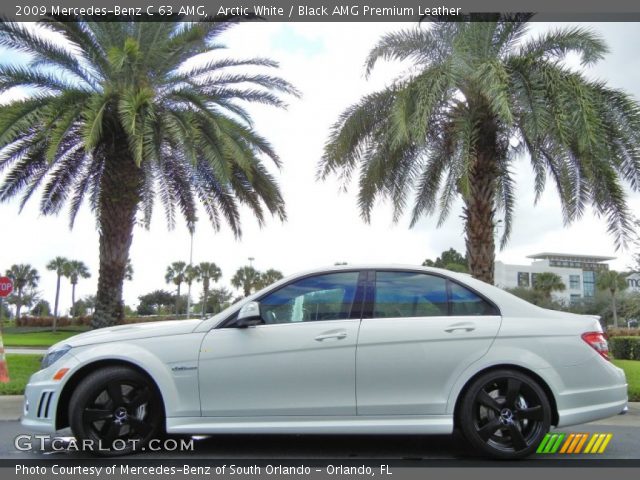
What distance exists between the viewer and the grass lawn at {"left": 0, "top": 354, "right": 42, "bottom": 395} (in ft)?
30.0

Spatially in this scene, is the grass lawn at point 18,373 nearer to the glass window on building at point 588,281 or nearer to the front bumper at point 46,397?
the front bumper at point 46,397

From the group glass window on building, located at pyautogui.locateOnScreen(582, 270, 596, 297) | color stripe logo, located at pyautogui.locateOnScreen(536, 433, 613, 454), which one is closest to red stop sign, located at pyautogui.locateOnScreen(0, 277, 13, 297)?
color stripe logo, located at pyautogui.locateOnScreen(536, 433, 613, 454)

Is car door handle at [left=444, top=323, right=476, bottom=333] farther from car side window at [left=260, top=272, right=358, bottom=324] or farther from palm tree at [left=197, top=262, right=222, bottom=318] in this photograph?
palm tree at [left=197, top=262, right=222, bottom=318]

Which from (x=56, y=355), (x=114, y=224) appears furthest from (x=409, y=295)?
(x=114, y=224)

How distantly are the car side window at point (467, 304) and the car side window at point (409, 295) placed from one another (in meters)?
0.08

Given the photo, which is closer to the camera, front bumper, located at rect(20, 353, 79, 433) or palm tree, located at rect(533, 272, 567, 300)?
front bumper, located at rect(20, 353, 79, 433)

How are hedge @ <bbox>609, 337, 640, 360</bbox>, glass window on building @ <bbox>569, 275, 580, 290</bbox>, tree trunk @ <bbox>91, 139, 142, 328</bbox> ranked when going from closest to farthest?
tree trunk @ <bbox>91, 139, 142, 328</bbox>, hedge @ <bbox>609, 337, 640, 360</bbox>, glass window on building @ <bbox>569, 275, 580, 290</bbox>

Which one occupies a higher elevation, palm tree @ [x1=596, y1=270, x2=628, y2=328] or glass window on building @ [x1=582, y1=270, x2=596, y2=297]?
glass window on building @ [x1=582, y1=270, x2=596, y2=297]

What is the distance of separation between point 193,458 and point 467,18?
33.4 feet

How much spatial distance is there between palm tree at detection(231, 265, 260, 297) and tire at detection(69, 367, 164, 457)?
218ft

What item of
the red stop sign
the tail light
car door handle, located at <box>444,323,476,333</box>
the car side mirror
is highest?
the red stop sign

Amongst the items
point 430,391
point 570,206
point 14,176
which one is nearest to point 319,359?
point 430,391

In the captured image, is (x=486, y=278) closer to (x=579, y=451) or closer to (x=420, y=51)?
(x=420, y=51)

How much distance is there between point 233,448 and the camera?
5191mm
